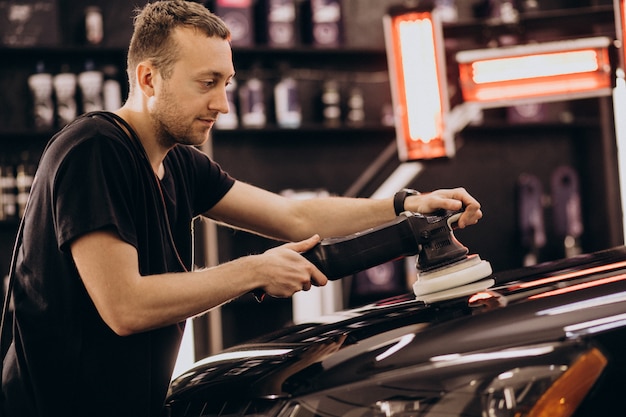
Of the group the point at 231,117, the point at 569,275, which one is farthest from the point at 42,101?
the point at 569,275

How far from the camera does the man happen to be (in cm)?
141

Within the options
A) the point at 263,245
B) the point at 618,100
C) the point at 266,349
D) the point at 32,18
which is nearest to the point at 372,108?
the point at 263,245

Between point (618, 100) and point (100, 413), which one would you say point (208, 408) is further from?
point (618, 100)

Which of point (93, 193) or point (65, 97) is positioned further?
point (65, 97)

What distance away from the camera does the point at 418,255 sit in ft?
Answer: 5.11

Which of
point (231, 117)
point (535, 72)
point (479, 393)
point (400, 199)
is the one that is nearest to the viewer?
point (479, 393)

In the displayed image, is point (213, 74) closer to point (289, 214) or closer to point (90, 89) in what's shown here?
point (289, 214)

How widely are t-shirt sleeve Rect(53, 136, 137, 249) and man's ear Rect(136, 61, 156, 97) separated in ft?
0.70

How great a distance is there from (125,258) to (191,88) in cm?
38

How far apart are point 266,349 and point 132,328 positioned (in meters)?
0.22

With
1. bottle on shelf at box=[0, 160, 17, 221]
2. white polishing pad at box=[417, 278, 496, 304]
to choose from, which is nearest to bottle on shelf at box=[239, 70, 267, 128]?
bottle on shelf at box=[0, 160, 17, 221]

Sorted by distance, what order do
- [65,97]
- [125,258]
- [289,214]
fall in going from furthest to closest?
1. [65,97]
2. [289,214]
3. [125,258]

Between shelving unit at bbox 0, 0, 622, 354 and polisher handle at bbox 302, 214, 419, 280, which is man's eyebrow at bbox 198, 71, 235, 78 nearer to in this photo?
polisher handle at bbox 302, 214, 419, 280

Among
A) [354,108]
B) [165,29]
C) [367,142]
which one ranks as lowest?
[367,142]
